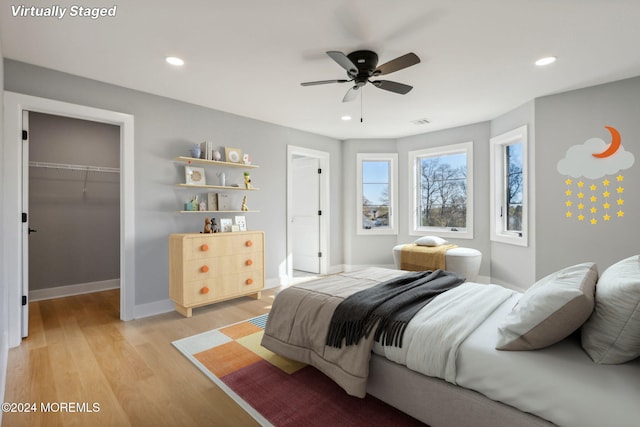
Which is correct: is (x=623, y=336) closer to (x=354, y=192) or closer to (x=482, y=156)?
(x=482, y=156)

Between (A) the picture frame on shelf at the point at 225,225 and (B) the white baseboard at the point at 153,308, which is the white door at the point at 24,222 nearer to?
(B) the white baseboard at the point at 153,308

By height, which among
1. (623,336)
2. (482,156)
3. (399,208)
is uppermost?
(482,156)

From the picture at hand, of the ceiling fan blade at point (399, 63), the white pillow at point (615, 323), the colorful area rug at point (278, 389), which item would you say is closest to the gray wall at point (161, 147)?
the colorful area rug at point (278, 389)

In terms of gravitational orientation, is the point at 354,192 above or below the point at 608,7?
below

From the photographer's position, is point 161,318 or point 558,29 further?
point 161,318

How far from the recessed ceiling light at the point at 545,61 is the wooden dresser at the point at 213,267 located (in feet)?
11.6

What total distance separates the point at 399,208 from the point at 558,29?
373 centimetres

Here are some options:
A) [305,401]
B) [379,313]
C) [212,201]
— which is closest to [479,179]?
[379,313]

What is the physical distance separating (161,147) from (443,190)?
443 cm

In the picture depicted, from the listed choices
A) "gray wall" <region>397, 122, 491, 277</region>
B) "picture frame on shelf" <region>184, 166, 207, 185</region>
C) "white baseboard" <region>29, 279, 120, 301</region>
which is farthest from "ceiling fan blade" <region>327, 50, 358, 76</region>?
"white baseboard" <region>29, 279, 120, 301</region>

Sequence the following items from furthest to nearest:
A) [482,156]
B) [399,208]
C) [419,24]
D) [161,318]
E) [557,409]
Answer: [399,208]
[482,156]
[161,318]
[419,24]
[557,409]

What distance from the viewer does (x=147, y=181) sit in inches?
140

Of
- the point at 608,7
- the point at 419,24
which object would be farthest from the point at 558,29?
the point at 419,24

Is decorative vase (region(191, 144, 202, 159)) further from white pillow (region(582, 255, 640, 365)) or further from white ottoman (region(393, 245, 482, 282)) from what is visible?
white pillow (region(582, 255, 640, 365))
